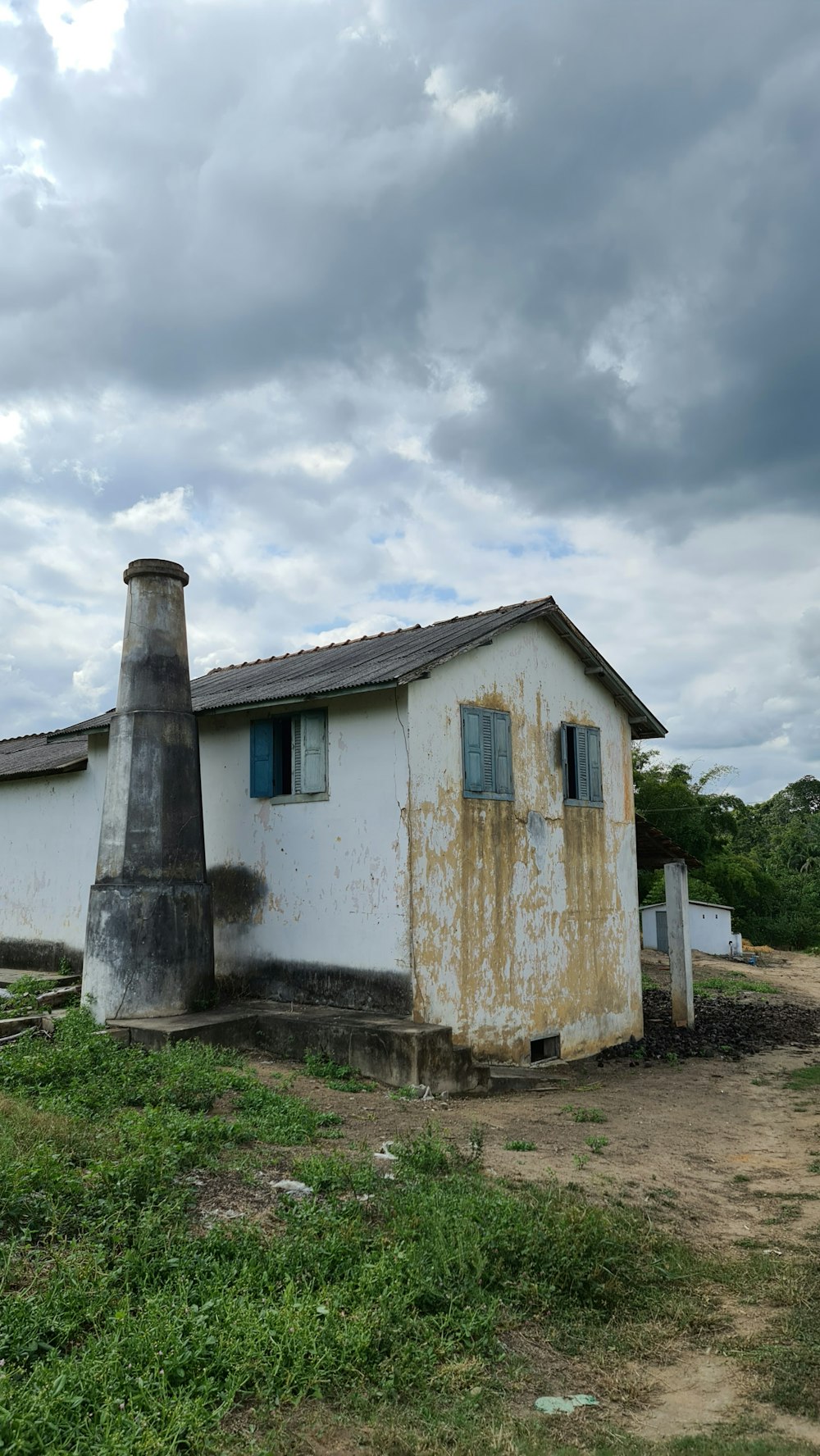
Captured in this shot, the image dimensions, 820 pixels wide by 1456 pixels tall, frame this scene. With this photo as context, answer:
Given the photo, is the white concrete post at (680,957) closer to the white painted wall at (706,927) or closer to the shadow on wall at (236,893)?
the shadow on wall at (236,893)

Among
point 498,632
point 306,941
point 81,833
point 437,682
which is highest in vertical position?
point 498,632

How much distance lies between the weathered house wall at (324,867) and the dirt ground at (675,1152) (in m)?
1.45

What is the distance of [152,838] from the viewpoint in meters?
11.0

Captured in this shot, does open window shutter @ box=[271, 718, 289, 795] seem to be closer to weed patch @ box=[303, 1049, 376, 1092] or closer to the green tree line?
weed patch @ box=[303, 1049, 376, 1092]

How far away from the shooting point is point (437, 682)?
11.0 metres

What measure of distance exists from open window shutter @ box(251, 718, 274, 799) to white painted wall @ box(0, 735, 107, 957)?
3115 millimetres

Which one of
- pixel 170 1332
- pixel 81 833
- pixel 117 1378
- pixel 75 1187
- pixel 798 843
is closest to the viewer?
pixel 117 1378

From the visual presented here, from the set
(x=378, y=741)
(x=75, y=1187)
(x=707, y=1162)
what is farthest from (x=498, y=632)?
(x=75, y=1187)

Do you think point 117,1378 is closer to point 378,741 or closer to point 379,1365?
point 379,1365

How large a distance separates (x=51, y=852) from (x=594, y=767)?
8.04m

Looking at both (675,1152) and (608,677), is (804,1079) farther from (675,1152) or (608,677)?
(608,677)

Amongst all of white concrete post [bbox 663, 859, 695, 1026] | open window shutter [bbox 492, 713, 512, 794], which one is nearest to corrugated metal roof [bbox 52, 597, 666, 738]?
open window shutter [bbox 492, 713, 512, 794]

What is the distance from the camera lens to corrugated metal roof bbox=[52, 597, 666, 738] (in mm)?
10703

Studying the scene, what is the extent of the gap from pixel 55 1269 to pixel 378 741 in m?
6.86
